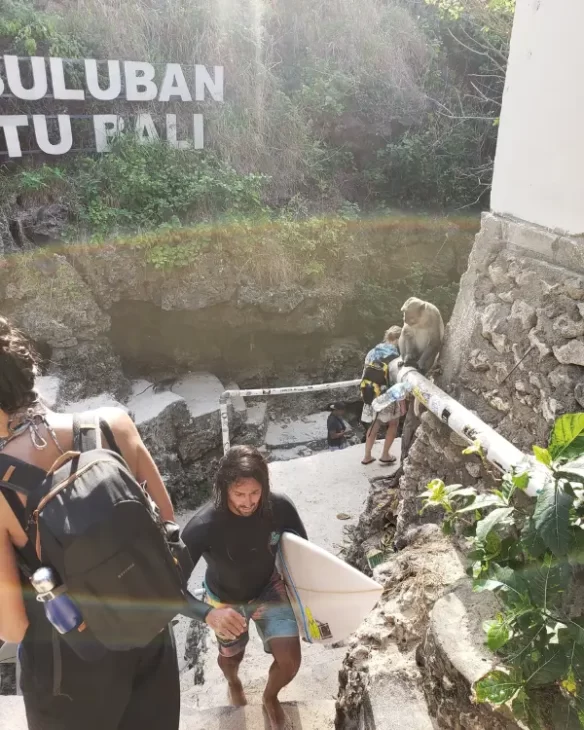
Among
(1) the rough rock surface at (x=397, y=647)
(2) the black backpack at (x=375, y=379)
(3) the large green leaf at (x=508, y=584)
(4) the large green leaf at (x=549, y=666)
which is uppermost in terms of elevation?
(3) the large green leaf at (x=508, y=584)

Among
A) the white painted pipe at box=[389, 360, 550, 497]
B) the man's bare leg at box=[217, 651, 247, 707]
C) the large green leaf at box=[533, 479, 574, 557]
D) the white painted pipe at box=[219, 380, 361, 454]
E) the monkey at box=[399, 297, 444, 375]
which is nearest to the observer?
the large green leaf at box=[533, 479, 574, 557]

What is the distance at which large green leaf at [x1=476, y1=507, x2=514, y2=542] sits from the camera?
1544mm

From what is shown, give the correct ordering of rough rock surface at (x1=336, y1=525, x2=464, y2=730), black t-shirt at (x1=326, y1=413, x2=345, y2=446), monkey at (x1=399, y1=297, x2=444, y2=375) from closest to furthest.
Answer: rough rock surface at (x1=336, y1=525, x2=464, y2=730), monkey at (x1=399, y1=297, x2=444, y2=375), black t-shirt at (x1=326, y1=413, x2=345, y2=446)

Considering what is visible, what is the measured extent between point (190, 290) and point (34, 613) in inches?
325

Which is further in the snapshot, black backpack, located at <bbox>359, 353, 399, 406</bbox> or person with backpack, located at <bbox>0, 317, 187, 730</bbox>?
black backpack, located at <bbox>359, 353, 399, 406</bbox>

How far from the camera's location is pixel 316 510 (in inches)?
173

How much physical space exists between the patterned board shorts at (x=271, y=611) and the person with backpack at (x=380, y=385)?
6.48 ft

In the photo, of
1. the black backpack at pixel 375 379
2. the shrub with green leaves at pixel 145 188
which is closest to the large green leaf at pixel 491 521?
the black backpack at pixel 375 379

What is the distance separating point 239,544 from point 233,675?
73 cm

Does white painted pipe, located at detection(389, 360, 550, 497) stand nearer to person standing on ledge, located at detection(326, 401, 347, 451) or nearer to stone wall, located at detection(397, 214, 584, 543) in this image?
stone wall, located at detection(397, 214, 584, 543)

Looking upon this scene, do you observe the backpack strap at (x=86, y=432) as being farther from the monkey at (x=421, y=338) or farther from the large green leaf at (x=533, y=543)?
the monkey at (x=421, y=338)

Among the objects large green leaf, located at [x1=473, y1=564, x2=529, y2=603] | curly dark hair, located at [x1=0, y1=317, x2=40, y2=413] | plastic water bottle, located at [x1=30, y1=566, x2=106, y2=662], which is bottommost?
large green leaf, located at [x1=473, y1=564, x2=529, y2=603]

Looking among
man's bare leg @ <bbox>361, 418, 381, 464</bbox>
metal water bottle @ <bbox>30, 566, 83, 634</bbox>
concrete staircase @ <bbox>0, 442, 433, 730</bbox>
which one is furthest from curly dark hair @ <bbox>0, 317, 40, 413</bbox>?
man's bare leg @ <bbox>361, 418, 381, 464</bbox>

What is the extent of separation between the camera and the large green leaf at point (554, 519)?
139 centimetres
